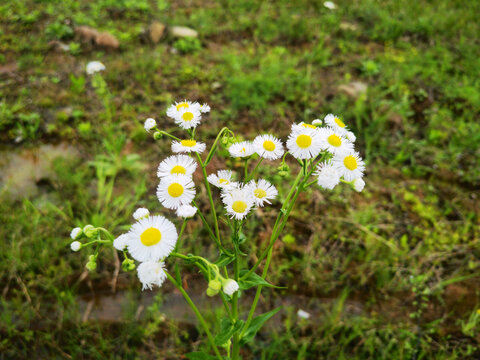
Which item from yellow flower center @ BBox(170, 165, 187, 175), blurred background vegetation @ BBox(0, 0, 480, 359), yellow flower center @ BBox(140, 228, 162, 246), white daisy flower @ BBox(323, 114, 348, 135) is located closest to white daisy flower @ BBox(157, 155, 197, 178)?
yellow flower center @ BBox(170, 165, 187, 175)

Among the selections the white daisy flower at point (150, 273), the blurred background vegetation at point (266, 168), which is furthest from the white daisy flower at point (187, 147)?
the blurred background vegetation at point (266, 168)

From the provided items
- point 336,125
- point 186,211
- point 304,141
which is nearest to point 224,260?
point 186,211

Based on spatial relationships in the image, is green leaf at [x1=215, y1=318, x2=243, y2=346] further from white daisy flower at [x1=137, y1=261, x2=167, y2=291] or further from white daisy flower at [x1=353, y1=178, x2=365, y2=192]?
white daisy flower at [x1=353, y1=178, x2=365, y2=192]

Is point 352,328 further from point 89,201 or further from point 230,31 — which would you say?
point 230,31

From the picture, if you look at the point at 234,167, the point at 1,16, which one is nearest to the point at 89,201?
the point at 234,167

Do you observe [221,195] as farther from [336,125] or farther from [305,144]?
[336,125]

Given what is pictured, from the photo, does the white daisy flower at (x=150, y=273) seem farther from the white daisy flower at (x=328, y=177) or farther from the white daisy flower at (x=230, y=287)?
the white daisy flower at (x=328, y=177)
